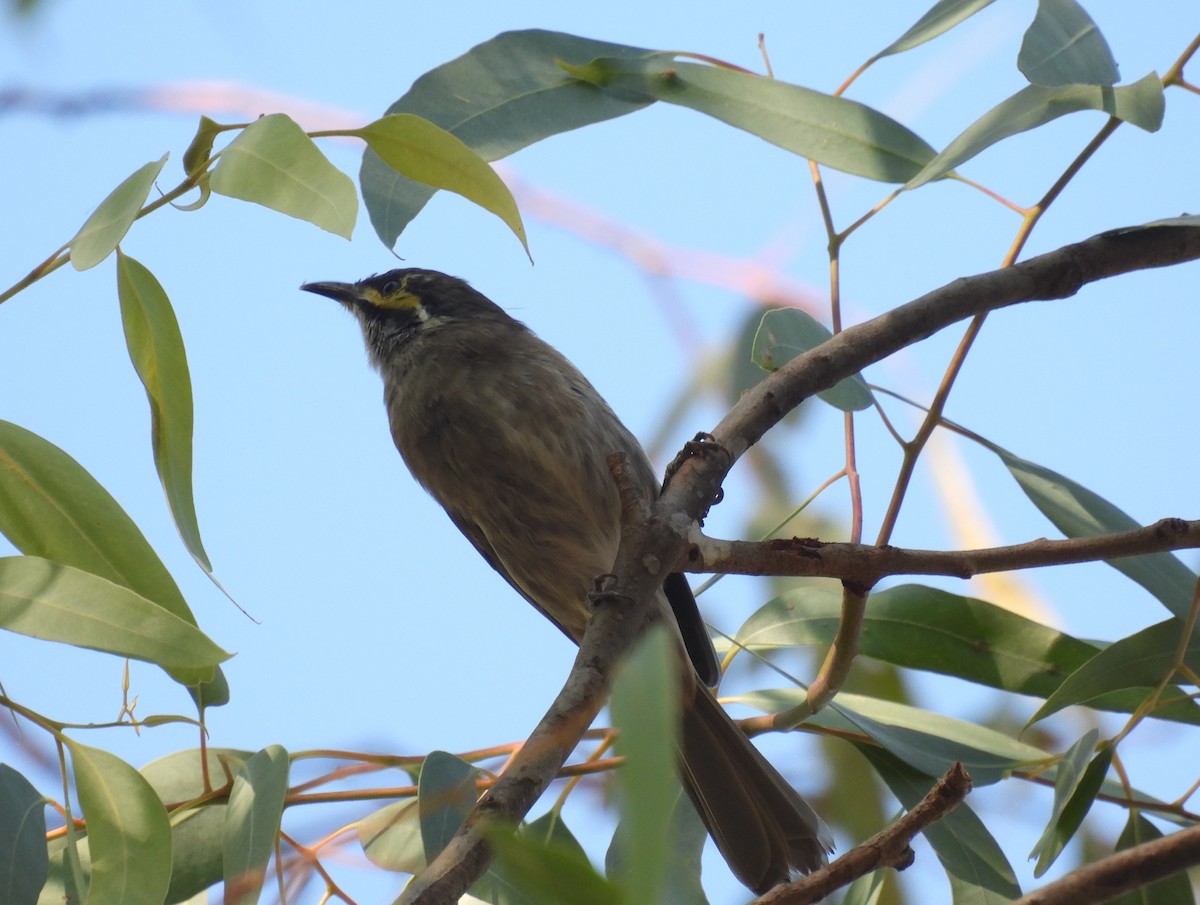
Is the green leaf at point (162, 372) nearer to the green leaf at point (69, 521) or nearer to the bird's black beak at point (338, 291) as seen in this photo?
the green leaf at point (69, 521)

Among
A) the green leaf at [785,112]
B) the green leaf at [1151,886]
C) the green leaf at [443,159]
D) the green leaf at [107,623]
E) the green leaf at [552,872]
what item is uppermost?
the green leaf at [785,112]

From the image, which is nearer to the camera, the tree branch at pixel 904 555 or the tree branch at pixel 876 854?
the tree branch at pixel 876 854

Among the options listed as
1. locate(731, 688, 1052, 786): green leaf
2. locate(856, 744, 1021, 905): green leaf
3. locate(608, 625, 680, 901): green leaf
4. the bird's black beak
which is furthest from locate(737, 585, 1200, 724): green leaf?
the bird's black beak

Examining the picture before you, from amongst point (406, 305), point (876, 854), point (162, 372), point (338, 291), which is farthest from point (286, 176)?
point (338, 291)

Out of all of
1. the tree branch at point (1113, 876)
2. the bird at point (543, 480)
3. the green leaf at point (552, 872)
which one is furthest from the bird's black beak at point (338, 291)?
the green leaf at point (552, 872)

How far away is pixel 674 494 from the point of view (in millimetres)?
1983

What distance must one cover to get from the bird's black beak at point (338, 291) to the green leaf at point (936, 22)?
88.3 inches

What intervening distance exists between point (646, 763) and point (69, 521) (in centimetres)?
137

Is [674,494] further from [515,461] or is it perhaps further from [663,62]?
[515,461]

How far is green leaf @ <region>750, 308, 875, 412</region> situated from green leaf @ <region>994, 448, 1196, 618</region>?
0.96ft

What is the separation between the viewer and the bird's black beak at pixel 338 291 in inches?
161

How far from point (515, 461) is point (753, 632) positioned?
925mm

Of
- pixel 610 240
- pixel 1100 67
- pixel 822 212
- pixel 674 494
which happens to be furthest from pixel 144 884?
pixel 610 240

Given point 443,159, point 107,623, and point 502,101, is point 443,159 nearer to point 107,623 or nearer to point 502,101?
point 502,101
